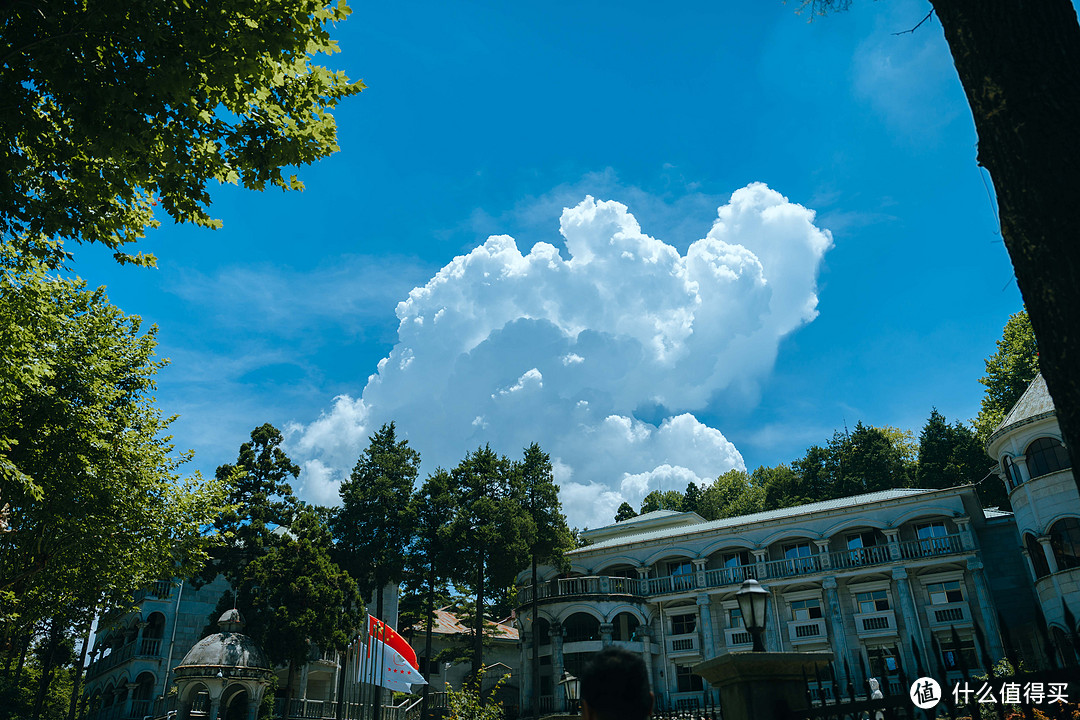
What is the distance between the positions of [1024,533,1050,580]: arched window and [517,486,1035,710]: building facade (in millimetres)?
5227

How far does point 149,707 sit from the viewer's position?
36031mm

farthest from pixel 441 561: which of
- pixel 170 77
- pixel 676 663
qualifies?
pixel 170 77

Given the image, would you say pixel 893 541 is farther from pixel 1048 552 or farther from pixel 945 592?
pixel 1048 552

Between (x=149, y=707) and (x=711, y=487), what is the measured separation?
56.2m

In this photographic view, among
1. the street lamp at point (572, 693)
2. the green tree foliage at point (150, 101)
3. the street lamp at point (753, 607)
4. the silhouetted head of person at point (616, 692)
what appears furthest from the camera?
the street lamp at point (572, 693)

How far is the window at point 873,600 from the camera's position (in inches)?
1420

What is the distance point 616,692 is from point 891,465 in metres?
60.8

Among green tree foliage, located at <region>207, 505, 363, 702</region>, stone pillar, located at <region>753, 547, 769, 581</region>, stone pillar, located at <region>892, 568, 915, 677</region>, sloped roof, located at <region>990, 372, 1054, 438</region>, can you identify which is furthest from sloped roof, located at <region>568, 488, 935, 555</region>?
green tree foliage, located at <region>207, 505, 363, 702</region>

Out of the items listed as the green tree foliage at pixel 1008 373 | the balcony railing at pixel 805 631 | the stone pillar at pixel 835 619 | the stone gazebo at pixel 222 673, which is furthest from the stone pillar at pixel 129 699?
the green tree foliage at pixel 1008 373

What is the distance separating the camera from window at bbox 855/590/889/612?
36062 millimetres

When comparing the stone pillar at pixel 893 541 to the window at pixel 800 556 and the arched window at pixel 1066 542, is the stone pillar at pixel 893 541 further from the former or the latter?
the arched window at pixel 1066 542

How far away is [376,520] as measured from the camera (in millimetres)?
43344

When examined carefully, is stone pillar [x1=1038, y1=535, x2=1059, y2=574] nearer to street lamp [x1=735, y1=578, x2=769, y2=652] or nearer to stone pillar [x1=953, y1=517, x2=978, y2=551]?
stone pillar [x1=953, y1=517, x2=978, y2=551]

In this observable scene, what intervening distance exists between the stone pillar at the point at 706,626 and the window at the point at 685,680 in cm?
149
